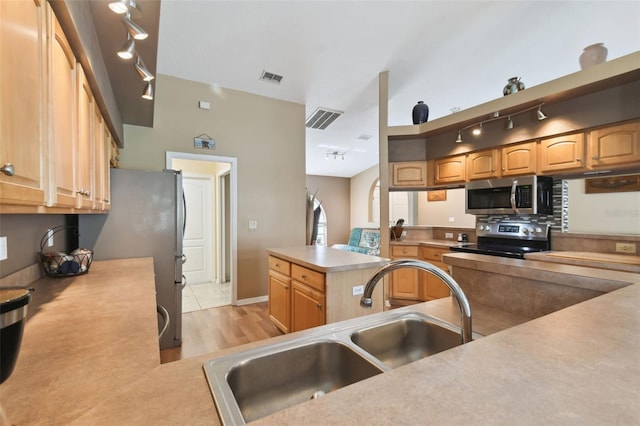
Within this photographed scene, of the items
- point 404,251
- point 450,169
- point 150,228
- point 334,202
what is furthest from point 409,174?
point 334,202

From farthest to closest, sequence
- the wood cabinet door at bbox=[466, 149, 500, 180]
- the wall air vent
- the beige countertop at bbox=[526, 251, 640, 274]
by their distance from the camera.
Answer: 1. the wall air vent
2. the wood cabinet door at bbox=[466, 149, 500, 180]
3. the beige countertop at bbox=[526, 251, 640, 274]

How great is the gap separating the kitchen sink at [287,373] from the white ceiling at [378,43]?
3.00 metres

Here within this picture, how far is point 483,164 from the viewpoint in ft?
11.8

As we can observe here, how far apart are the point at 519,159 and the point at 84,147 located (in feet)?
13.3

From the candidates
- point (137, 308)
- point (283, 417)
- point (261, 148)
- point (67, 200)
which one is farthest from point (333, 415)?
point (261, 148)

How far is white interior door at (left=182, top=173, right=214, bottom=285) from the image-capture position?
516 cm

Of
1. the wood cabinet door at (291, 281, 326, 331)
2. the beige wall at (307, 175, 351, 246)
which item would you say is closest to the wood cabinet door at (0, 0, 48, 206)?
the wood cabinet door at (291, 281, 326, 331)

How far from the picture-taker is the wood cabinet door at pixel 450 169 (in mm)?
3828

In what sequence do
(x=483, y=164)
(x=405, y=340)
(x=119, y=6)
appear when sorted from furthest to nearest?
(x=483, y=164) < (x=119, y=6) < (x=405, y=340)

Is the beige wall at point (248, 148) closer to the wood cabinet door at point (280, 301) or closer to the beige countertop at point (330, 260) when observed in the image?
the wood cabinet door at point (280, 301)

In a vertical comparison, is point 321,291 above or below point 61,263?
below

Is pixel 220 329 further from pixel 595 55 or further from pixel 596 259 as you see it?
pixel 595 55

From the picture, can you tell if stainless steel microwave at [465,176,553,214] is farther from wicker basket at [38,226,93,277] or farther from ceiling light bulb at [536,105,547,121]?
wicker basket at [38,226,93,277]

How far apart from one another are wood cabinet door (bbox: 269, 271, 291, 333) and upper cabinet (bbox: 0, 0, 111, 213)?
5.75 ft
